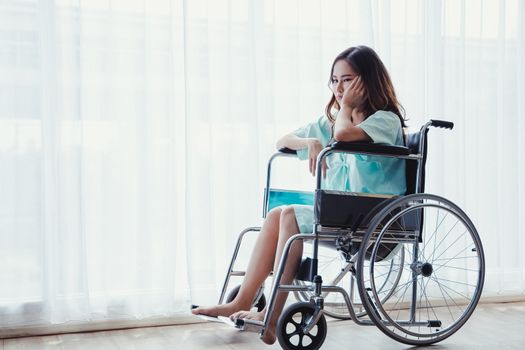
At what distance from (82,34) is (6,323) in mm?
995

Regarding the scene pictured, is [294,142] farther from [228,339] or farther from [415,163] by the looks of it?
[228,339]

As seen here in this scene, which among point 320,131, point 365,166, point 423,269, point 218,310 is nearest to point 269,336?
point 218,310

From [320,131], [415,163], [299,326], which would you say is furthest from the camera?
[320,131]

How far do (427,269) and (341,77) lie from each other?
2.17 ft

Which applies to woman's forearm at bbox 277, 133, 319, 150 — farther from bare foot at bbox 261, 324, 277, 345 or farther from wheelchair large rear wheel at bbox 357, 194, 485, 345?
bare foot at bbox 261, 324, 277, 345

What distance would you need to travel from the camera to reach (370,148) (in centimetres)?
198

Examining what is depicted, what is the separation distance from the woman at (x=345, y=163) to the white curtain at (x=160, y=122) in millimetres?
373

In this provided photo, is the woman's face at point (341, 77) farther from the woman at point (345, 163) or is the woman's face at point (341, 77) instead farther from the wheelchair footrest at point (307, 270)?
the wheelchair footrest at point (307, 270)

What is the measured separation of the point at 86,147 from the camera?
7.88ft

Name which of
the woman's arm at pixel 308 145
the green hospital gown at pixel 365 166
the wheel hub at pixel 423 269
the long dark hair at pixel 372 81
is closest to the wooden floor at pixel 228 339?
the wheel hub at pixel 423 269

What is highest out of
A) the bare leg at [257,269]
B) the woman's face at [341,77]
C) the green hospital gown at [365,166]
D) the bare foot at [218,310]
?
the woman's face at [341,77]

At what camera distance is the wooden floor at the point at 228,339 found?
2150 millimetres

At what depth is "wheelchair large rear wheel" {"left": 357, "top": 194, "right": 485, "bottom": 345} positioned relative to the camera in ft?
6.86

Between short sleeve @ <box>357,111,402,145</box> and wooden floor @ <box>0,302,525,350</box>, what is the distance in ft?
2.08
